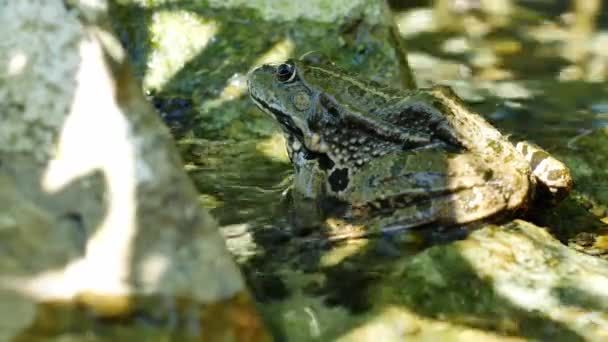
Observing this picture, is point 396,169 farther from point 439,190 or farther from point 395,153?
point 439,190

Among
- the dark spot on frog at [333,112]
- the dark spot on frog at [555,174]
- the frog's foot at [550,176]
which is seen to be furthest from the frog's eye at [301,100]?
the dark spot on frog at [555,174]

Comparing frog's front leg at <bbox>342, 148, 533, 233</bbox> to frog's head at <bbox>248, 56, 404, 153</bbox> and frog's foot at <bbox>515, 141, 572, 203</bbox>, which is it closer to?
frog's foot at <bbox>515, 141, 572, 203</bbox>

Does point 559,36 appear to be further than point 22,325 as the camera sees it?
Yes

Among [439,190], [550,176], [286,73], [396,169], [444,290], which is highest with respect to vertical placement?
[286,73]

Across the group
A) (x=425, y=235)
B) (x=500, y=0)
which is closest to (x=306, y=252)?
Result: (x=425, y=235)

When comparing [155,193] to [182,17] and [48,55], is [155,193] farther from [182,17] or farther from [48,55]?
[182,17]

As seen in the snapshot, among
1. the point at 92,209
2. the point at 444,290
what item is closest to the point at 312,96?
the point at 444,290

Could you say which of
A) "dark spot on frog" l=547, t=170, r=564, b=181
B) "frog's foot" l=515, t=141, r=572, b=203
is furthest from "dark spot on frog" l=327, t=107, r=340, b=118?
"dark spot on frog" l=547, t=170, r=564, b=181
